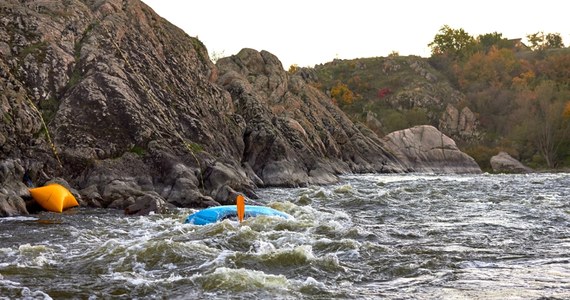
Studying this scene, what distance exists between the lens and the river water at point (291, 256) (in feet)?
27.1

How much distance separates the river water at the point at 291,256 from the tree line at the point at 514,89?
158ft

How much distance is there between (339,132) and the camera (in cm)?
5094

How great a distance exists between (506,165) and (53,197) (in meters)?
48.0

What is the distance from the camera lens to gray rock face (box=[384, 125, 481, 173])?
55.2 m

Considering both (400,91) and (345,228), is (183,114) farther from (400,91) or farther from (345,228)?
(400,91)

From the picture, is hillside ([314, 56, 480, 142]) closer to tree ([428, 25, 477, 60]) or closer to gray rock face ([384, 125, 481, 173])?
tree ([428, 25, 477, 60])

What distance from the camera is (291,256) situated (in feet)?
34.3

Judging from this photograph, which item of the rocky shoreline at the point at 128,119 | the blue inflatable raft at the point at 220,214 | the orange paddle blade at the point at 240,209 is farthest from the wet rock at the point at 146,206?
the orange paddle blade at the point at 240,209

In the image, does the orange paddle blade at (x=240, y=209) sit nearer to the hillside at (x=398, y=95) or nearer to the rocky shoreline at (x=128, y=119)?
the rocky shoreline at (x=128, y=119)

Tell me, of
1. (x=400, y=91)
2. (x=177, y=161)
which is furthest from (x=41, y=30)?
(x=400, y=91)

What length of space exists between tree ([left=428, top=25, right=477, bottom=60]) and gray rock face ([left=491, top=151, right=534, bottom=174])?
59.4 meters

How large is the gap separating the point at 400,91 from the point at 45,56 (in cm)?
7912

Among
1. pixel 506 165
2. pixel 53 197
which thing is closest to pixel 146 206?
pixel 53 197

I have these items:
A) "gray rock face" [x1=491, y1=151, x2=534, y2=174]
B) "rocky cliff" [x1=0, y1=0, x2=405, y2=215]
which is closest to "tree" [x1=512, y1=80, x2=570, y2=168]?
"gray rock face" [x1=491, y1=151, x2=534, y2=174]
